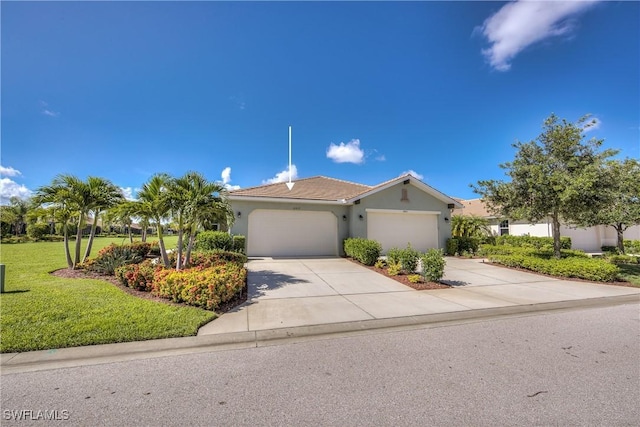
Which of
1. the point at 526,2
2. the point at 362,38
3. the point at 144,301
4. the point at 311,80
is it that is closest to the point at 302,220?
the point at 311,80

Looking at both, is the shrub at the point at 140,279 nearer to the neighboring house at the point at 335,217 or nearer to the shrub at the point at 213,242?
the shrub at the point at 213,242

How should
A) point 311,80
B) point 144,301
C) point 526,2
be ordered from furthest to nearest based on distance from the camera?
point 311,80 < point 526,2 < point 144,301

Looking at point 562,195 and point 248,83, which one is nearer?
point 562,195

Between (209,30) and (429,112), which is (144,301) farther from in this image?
(429,112)

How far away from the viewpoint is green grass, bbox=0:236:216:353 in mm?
3936

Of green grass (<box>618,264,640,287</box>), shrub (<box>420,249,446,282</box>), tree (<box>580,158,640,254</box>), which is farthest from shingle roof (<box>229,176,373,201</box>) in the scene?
green grass (<box>618,264,640,287</box>)

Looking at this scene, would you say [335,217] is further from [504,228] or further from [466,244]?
[504,228]

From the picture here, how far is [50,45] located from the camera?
7.59 m

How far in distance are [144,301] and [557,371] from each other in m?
6.94

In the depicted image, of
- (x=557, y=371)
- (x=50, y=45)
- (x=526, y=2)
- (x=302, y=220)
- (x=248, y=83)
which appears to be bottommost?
(x=557, y=371)

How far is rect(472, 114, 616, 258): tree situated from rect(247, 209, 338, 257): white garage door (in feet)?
26.3

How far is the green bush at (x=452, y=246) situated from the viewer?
1565 cm

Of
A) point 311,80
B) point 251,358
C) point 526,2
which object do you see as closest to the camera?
point 251,358

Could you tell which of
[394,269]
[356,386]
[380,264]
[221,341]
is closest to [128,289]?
[221,341]
